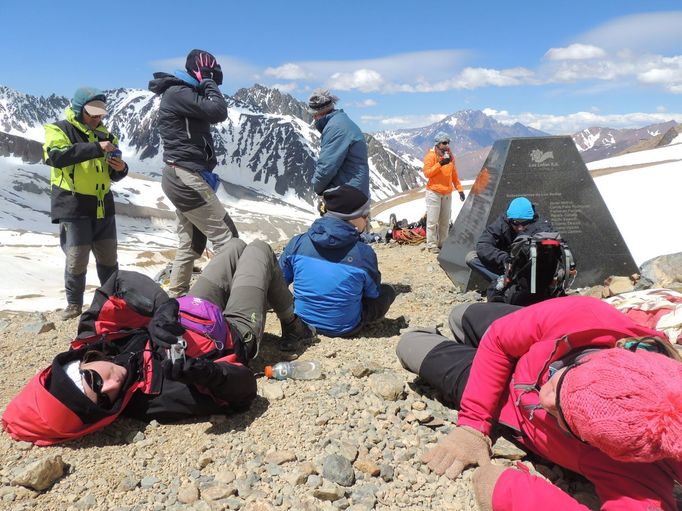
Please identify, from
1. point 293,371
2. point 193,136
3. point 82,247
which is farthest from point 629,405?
point 82,247

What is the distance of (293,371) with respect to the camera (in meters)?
4.54

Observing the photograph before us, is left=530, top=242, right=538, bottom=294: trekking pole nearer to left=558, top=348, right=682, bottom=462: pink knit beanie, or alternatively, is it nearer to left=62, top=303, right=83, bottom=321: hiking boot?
left=558, top=348, right=682, bottom=462: pink knit beanie

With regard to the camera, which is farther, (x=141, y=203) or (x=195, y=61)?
(x=141, y=203)

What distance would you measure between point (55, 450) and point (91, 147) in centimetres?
423

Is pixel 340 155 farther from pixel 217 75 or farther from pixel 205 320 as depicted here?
pixel 205 320

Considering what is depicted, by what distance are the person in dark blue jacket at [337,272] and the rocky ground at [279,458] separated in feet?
3.25

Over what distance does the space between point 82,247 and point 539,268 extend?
Result: 19.1 ft

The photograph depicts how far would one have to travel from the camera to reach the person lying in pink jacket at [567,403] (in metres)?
1.96

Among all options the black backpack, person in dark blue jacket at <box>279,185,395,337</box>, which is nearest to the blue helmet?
the black backpack

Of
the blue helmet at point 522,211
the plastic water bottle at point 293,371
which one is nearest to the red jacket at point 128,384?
the plastic water bottle at point 293,371

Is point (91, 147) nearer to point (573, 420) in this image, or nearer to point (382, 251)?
point (573, 420)

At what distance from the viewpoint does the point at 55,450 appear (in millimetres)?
3422

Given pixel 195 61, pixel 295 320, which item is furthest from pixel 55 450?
pixel 195 61

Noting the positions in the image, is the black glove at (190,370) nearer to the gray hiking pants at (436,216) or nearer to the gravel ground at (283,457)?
the gravel ground at (283,457)
